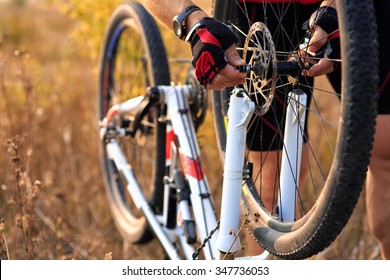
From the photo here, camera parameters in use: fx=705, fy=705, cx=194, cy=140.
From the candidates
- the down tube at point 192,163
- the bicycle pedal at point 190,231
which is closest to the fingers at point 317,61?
the down tube at point 192,163

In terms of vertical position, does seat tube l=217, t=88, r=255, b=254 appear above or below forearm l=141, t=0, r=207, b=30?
below

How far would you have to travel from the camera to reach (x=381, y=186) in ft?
6.95

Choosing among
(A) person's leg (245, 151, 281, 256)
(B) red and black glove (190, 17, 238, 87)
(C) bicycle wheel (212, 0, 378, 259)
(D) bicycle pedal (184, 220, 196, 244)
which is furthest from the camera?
(D) bicycle pedal (184, 220, 196, 244)

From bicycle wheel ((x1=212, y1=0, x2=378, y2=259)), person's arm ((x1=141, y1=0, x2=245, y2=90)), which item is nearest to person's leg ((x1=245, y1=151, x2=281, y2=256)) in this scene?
bicycle wheel ((x1=212, y1=0, x2=378, y2=259))

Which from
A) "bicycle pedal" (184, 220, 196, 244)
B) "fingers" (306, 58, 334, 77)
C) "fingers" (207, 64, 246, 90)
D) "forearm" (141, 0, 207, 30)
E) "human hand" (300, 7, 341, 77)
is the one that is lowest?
"bicycle pedal" (184, 220, 196, 244)

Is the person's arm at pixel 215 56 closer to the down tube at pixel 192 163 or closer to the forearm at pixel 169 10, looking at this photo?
the forearm at pixel 169 10

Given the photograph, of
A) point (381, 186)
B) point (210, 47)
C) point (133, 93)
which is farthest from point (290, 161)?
point (133, 93)

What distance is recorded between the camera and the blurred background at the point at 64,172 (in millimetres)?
2599

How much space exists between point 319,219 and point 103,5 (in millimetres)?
2531

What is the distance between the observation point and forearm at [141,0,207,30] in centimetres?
176

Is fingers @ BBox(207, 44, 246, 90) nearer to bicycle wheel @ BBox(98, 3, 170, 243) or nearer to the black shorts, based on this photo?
the black shorts

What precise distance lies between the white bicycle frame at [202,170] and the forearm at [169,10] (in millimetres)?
208
